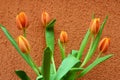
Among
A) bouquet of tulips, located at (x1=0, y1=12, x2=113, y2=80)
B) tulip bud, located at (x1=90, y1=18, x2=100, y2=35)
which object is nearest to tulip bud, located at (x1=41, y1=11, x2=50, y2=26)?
bouquet of tulips, located at (x1=0, y1=12, x2=113, y2=80)

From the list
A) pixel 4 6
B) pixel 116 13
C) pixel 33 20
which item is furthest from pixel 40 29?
pixel 116 13

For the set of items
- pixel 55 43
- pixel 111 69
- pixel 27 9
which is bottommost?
pixel 111 69

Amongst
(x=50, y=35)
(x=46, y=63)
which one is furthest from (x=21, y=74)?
(x=50, y=35)

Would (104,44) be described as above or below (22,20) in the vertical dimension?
below

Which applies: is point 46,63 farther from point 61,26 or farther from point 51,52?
point 61,26

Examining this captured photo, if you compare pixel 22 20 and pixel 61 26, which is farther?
pixel 61 26

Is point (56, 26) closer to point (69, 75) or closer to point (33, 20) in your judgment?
point (33, 20)

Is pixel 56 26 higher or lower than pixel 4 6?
lower

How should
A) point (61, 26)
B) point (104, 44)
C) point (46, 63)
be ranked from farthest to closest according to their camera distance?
point (61, 26), point (104, 44), point (46, 63)
